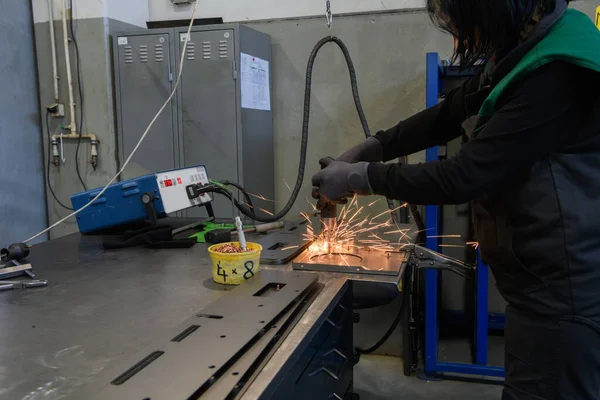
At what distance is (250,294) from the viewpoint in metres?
1.14

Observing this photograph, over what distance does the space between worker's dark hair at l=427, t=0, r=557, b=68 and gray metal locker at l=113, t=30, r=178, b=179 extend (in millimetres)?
1937

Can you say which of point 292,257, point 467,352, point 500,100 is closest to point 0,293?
point 292,257

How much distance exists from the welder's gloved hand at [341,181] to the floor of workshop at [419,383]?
1.45 meters

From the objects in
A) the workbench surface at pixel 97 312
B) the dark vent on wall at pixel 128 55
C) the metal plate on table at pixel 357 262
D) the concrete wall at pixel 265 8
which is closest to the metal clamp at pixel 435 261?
the metal plate on table at pixel 357 262

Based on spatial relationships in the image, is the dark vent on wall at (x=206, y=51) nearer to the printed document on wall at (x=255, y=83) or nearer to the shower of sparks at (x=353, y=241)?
the printed document on wall at (x=255, y=83)

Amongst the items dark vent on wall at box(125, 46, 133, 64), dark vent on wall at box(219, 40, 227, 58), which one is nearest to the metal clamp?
dark vent on wall at box(219, 40, 227, 58)

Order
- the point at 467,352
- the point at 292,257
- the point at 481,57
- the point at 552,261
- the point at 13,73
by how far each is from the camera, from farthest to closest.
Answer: the point at 13,73, the point at 467,352, the point at 292,257, the point at 481,57, the point at 552,261

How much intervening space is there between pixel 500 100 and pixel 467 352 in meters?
1.98

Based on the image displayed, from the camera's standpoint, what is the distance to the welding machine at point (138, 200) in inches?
71.4

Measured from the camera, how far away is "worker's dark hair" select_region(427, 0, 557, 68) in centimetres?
102

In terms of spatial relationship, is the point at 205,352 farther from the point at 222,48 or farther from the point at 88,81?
the point at 88,81

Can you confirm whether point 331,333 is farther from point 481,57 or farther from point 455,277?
point 455,277

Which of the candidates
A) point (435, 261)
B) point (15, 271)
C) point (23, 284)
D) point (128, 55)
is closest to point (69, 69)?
point (128, 55)

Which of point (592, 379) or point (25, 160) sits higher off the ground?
point (25, 160)
